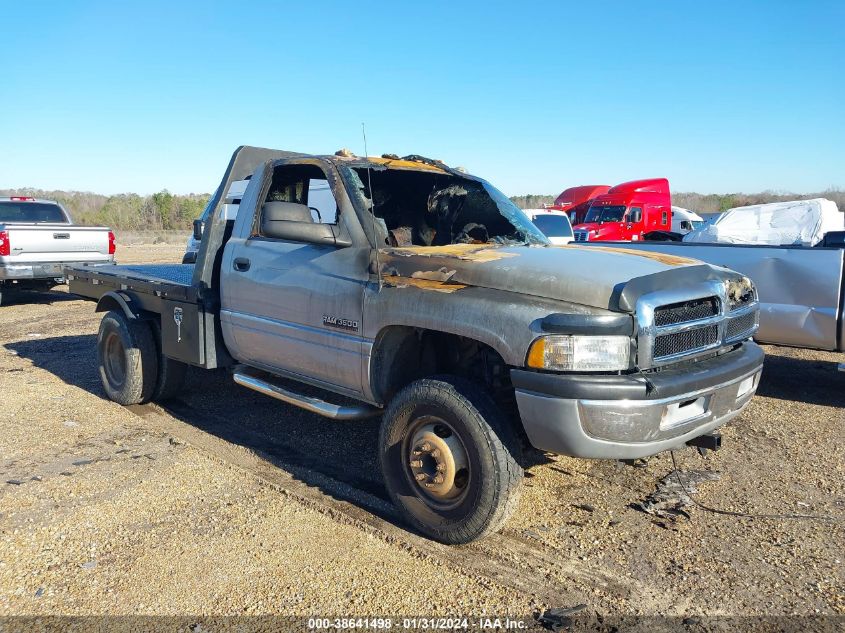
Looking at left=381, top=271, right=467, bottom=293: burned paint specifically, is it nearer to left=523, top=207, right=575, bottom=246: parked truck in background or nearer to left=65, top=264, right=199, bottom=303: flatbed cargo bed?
left=65, top=264, right=199, bottom=303: flatbed cargo bed

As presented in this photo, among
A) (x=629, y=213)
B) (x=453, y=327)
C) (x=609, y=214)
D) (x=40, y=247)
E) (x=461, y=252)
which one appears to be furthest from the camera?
(x=609, y=214)

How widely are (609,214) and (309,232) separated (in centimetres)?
1937

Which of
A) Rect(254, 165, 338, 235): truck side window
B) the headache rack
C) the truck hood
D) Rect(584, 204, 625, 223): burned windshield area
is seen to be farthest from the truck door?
Rect(584, 204, 625, 223): burned windshield area

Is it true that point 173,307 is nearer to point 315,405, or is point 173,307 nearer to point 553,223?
point 315,405

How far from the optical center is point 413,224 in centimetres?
507

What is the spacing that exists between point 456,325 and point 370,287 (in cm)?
72

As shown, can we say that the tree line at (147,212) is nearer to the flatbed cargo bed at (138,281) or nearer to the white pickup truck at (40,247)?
the white pickup truck at (40,247)

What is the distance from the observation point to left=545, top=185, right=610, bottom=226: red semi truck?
89.9 ft

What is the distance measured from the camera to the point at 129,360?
19.4 feet

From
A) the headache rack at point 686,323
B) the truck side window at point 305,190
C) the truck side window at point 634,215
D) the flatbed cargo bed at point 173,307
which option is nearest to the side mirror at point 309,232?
the truck side window at point 305,190

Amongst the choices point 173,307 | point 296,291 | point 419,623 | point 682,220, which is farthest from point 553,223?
point 419,623

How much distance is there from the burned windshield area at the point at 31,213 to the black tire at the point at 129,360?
8336 millimetres

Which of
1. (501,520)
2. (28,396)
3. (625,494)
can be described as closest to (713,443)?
(625,494)

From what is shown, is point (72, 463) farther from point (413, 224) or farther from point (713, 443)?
point (713, 443)
